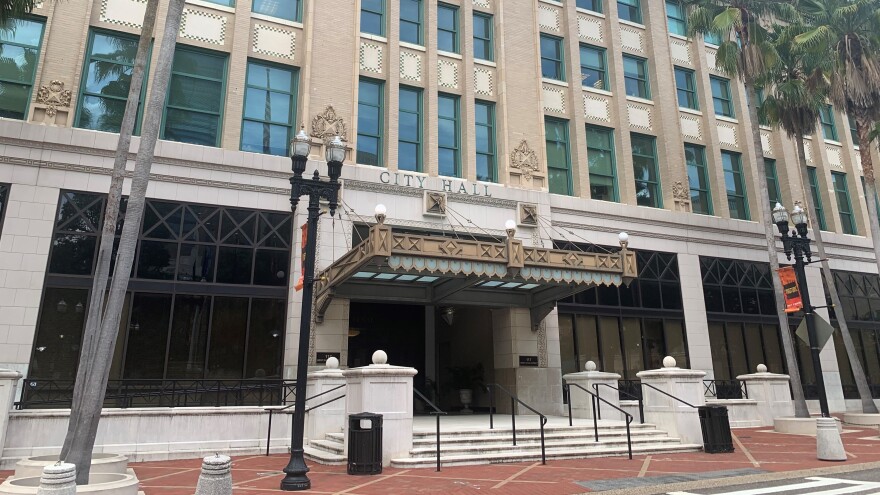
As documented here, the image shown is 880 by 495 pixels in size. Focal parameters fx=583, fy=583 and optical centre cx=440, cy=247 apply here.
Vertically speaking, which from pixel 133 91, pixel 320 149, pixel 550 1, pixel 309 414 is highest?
pixel 550 1

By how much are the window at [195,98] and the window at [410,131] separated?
6.15 metres

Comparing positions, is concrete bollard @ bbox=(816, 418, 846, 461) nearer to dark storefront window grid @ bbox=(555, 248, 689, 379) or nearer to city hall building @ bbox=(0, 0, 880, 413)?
city hall building @ bbox=(0, 0, 880, 413)

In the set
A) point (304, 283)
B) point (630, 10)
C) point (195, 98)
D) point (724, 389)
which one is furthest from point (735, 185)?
point (304, 283)

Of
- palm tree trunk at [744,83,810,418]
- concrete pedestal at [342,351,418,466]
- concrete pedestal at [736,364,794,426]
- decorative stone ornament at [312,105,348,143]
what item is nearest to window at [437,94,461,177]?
decorative stone ornament at [312,105,348,143]

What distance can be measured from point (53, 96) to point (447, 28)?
13919 millimetres

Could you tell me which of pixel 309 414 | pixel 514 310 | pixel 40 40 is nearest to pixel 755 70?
pixel 514 310

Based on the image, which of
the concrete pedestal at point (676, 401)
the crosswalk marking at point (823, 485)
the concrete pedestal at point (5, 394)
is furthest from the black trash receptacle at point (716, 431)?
the concrete pedestal at point (5, 394)

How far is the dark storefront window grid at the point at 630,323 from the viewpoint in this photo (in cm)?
2198

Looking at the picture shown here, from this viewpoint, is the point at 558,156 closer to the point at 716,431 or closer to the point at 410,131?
the point at 410,131

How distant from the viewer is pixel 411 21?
74.4 ft

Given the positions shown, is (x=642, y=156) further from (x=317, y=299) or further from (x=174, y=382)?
(x=174, y=382)

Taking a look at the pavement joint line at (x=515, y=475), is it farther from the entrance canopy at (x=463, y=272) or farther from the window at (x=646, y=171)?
the window at (x=646, y=171)

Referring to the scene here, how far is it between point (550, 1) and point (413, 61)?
784cm

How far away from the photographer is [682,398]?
51.4ft
